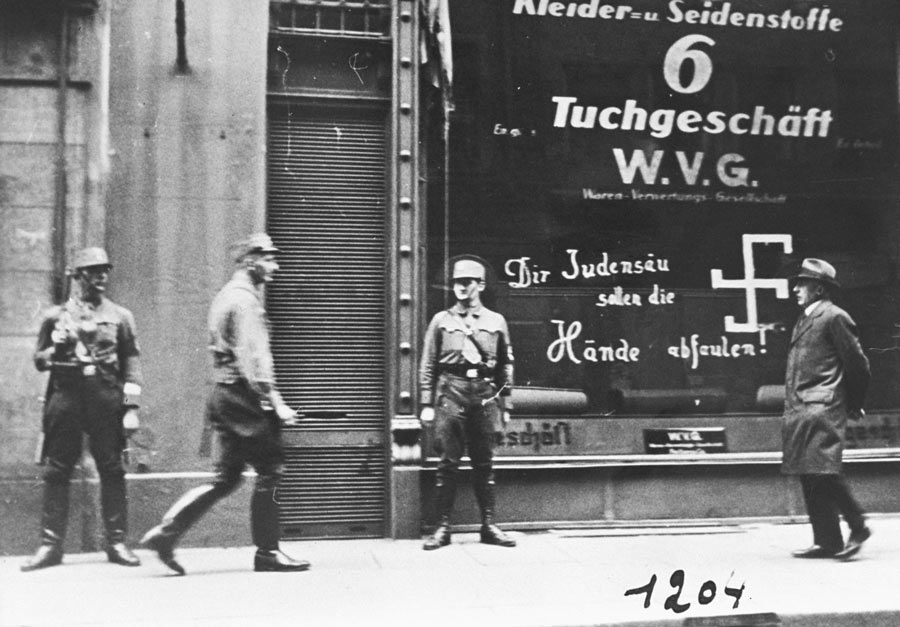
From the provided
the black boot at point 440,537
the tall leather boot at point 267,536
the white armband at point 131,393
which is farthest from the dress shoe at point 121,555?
the black boot at point 440,537

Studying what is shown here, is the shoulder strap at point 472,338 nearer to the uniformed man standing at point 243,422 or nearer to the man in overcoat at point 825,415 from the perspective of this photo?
the uniformed man standing at point 243,422

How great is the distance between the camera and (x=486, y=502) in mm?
7668

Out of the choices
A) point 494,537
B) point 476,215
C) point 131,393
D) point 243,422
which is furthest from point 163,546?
point 476,215

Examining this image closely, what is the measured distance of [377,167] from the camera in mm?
8344

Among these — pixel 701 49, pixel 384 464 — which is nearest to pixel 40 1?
pixel 384 464

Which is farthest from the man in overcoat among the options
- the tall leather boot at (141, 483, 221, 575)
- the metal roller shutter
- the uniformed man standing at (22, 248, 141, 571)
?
the uniformed man standing at (22, 248, 141, 571)

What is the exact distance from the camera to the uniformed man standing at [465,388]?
7594 mm

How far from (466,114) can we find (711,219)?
8.30 feet

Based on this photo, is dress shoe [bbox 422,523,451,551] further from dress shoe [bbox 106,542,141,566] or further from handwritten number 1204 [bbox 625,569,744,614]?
dress shoe [bbox 106,542,141,566]

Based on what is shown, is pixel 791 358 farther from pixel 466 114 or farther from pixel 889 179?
pixel 466 114

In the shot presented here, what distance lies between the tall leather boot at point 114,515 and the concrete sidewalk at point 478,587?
0.16 m

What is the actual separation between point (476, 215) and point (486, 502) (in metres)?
2.57

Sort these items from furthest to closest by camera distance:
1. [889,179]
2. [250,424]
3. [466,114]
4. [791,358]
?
[889,179] → [466,114] → [791,358] → [250,424]

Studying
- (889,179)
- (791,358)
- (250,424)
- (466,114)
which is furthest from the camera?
(889,179)
